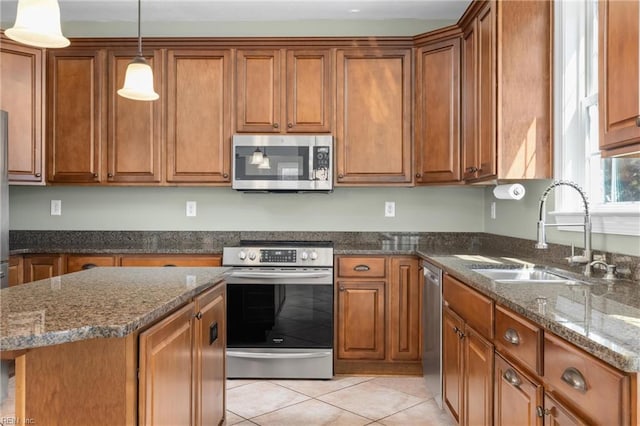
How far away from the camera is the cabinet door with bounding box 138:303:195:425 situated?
1.33 metres

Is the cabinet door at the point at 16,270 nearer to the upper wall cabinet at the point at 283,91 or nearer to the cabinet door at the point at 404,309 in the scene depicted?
the upper wall cabinet at the point at 283,91

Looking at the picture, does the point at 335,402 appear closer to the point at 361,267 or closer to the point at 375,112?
the point at 361,267

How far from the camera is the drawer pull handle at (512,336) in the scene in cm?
158

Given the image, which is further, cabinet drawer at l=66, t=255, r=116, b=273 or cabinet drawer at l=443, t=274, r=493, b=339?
cabinet drawer at l=66, t=255, r=116, b=273

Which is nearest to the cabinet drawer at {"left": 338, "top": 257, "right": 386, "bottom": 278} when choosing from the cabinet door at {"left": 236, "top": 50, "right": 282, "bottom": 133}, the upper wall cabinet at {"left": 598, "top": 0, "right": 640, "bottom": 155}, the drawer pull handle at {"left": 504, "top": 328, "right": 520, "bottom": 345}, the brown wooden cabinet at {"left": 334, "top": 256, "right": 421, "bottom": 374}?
the brown wooden cabinet at {"left": 334, "top": 256, "right": 421, "bottom": 374}

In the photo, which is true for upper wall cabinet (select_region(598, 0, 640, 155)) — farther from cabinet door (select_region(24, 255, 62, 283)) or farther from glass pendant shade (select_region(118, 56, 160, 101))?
cabinet door (select_region(24, 255, 62, 283))

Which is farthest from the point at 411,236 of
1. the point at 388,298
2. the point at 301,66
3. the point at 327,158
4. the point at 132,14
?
the point at 132,14

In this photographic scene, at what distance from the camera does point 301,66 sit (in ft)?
11.7

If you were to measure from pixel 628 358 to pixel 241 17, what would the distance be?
3.68 meters

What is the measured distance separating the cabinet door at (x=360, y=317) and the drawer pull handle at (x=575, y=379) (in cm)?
209

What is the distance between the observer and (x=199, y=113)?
3.59 meters

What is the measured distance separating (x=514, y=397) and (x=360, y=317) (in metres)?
1.76

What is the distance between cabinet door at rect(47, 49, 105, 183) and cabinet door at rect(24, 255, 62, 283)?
0.72 meters

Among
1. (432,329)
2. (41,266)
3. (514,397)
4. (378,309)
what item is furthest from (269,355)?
(514,397)
